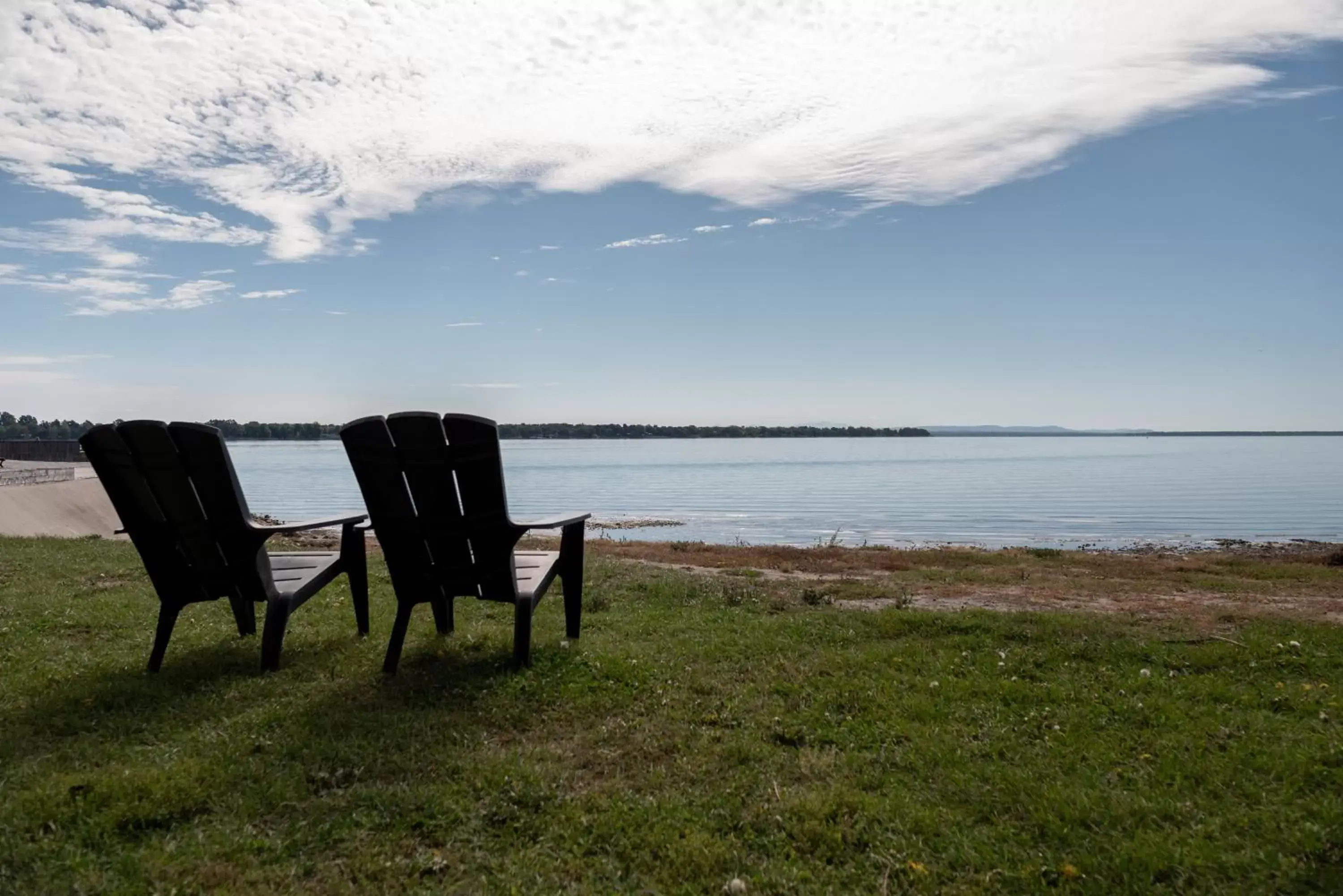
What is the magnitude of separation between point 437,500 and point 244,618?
2.28 metres

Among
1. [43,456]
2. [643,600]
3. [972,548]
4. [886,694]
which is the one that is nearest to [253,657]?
[643,600]

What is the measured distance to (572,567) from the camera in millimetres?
6418

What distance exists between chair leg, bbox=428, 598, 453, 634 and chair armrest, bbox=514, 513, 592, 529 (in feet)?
3.47

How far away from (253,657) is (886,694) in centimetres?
409

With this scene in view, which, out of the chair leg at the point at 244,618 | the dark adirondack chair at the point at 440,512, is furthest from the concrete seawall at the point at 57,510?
the dark adirondack chair at the point at 440,512

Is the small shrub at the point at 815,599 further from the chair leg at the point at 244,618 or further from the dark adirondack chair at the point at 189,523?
the chair leg at the point at 244,618

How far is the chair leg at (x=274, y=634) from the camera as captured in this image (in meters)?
5.56

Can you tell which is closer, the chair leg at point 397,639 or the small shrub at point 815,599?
the chair leg at point 397,639

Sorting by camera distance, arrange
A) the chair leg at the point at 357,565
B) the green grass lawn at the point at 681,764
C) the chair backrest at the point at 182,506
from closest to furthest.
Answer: the green grass lawn at the point at 681,764, the chair backrest at the point at 182,506, the chair leg at the point at 357,565

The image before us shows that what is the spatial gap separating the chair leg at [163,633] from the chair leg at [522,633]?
2.12 m

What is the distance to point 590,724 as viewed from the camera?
4.59 meters

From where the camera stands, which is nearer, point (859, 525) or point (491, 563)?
point (491, 563)

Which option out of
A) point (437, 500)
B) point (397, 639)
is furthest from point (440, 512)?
point (397, 639)

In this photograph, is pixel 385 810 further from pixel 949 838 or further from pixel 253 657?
pixel 253 657
